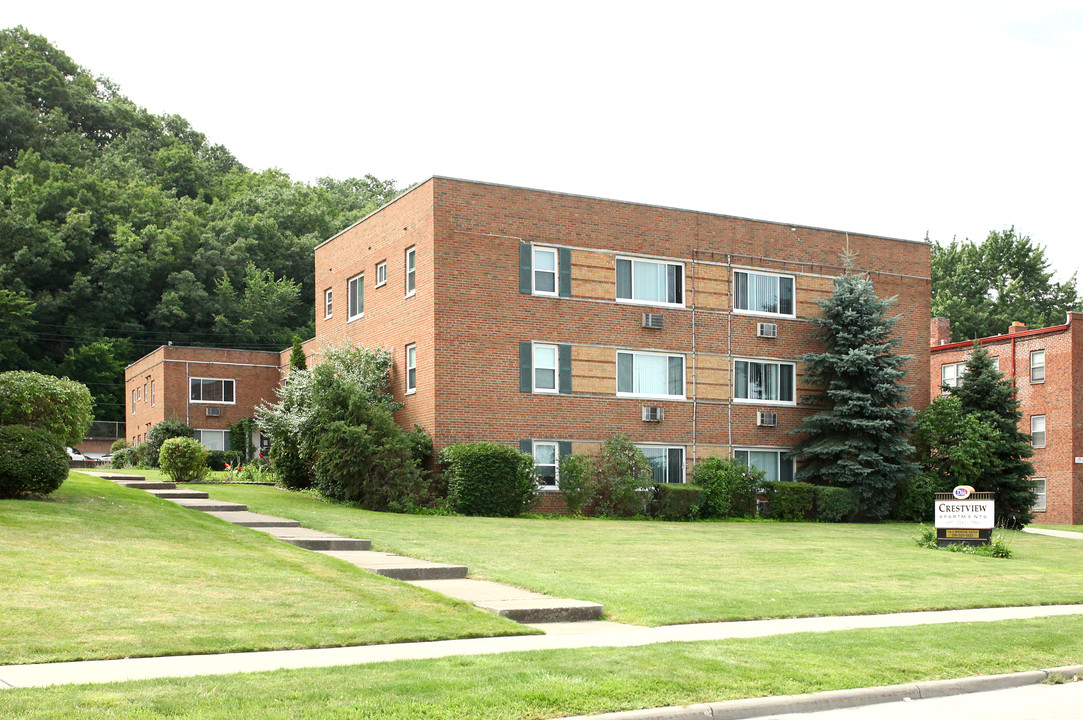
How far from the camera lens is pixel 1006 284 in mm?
78625

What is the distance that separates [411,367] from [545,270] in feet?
16.0

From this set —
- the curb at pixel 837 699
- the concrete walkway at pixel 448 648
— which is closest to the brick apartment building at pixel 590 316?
the concrete walkway at pixel 448 648

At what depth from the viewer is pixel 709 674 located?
31.1ft

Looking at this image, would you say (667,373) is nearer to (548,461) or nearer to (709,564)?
(548,461)

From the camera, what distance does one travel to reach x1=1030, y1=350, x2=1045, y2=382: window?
48.4 m

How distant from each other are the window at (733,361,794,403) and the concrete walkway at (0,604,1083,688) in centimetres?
2004

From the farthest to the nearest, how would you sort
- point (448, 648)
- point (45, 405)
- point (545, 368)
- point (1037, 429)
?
1. point (1037, 429)
2. point (545, 368)
3. point (45, 405)
4. point (448, 648)

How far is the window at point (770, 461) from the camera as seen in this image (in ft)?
113

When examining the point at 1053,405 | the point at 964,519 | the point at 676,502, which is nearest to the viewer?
the point at 964,519

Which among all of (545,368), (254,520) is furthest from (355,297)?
(254,520)

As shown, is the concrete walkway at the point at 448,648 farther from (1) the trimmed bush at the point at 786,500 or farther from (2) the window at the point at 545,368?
(1) the trimmed bush at the point at 786,500

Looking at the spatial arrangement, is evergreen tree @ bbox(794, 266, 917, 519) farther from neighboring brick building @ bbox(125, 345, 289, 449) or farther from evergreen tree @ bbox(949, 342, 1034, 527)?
neighboring brick building @ bbox(125, 345, 289, 449)

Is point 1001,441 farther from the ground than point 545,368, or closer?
closer

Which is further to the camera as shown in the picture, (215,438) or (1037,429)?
(215,438)
